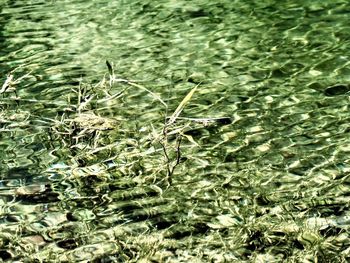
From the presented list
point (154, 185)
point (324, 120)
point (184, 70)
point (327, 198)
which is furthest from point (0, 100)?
point (327, 198)

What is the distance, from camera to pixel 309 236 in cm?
309

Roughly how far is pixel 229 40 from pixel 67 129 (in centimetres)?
303

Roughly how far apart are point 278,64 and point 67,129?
7.93 feet

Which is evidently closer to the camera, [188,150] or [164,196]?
[164,196]

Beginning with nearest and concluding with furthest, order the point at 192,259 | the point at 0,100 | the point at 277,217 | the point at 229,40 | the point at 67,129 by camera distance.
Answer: the point at 192,259, the point at 277,217, the point at 67,129, the point at 0,100, the point at 229,40

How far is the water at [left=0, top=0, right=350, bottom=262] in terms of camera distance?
320cm

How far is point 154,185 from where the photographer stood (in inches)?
150

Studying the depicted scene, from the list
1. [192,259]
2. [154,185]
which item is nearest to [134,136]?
[154,185]

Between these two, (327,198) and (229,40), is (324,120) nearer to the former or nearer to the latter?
(327,198)

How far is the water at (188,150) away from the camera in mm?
3201

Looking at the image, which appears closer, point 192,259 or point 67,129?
point 192,259

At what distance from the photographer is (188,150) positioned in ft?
14.0

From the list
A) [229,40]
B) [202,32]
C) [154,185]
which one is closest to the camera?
[154,185]

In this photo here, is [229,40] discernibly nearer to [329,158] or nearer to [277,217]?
[329,158]
